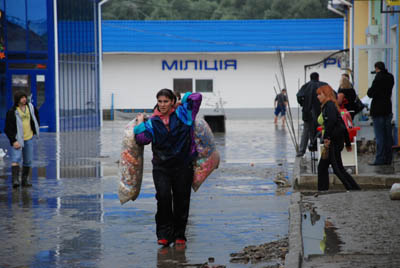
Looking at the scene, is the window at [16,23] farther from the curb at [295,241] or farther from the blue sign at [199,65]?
the curb at [295,241]

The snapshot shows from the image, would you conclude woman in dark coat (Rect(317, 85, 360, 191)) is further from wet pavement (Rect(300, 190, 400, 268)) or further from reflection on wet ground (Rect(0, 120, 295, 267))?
reflection on wet ground (Rect(0, 120, 295, 267))

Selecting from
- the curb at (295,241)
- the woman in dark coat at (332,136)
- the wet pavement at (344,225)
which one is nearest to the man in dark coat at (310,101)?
the wet pavement at (344,225)

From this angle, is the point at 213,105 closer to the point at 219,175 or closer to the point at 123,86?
the point at 123,86

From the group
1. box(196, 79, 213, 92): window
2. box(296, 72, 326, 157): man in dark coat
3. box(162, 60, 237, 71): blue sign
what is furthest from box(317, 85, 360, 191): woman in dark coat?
box(162, 60, 237, 71): blue sign

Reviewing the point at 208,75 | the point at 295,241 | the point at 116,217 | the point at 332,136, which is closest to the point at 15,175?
the point at 116,217

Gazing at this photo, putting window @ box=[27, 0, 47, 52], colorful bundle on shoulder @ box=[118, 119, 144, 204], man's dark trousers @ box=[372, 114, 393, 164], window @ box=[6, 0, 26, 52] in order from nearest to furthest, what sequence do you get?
colorful bundle on shoulder @ box=[118, 119, 144, 204], man's dark trousers @ box=[372, 114, 393, 164], window @ box=[6, 0, 26, 52], window @ box=[27, 0, 47, 52]

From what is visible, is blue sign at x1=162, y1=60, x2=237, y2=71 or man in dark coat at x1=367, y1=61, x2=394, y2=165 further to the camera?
blue sign at x1=162, y1=60, x2=237, y2=71

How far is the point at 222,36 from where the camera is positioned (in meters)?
46.3

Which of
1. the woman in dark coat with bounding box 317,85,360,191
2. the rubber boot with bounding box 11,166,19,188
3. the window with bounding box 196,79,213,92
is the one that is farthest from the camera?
the window with bounding box 196,79,213,92

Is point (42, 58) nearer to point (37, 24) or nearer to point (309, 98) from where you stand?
point (37, 24)

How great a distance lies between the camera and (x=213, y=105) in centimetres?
4591

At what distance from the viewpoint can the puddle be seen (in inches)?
283

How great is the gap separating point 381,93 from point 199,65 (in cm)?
3247

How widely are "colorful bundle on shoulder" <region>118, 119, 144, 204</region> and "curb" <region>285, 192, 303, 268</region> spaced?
1.67 meters
